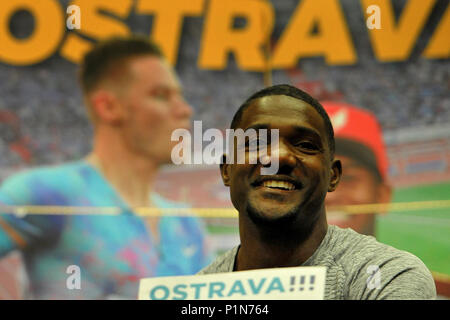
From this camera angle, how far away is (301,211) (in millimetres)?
1269

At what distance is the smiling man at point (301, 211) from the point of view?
123 centimetres

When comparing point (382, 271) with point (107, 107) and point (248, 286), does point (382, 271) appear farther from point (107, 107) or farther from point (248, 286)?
point (107, 107)

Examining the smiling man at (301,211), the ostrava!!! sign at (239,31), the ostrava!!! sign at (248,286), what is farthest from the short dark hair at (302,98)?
the ostrava!!! sign at (239,31)

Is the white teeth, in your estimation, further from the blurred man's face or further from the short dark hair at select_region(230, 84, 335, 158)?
the blurred man's face

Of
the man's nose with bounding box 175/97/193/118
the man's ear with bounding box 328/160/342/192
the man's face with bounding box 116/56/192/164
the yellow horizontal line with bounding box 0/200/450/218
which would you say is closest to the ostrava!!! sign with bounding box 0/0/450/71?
the man's face with bounding box 116/56/192/164

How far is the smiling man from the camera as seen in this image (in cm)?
123

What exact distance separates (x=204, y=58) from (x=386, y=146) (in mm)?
1397

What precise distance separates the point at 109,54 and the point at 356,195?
194 cm

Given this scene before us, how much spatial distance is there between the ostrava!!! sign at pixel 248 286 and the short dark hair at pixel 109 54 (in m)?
3.27

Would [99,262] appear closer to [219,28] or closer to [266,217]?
[219,28]

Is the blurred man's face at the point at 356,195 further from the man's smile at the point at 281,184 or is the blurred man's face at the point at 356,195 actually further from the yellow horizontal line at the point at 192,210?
the man's smile at the point at 281,184

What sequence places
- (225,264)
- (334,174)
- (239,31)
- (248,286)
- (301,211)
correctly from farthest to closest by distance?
(239,31), (225,264), (334,174), (301,211), (248,286)

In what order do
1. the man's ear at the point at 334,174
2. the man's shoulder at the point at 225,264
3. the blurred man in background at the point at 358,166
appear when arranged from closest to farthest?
1. the man's ear at the point at 334,174
2. the man's shoulder at the point at 225,264
3. the blurred man in background at the point at 358,166

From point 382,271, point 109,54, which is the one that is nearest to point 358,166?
point 109,54
